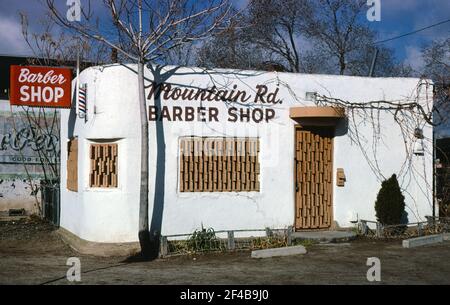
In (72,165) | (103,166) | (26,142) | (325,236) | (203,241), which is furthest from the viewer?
(26,142)

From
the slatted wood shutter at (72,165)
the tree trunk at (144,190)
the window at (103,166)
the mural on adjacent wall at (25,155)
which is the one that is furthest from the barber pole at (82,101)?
the mural on adjacent wall at (25,155)

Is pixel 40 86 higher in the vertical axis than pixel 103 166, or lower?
higher

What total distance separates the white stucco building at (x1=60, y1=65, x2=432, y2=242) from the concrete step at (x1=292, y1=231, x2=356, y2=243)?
37 cm

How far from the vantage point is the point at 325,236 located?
1289cm

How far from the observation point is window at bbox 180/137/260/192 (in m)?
12.8

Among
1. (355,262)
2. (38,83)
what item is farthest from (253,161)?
(38,83)

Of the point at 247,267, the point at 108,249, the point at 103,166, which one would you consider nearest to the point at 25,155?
the point at 103,166

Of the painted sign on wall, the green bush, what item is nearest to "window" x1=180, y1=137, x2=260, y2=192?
the painted sign on wall

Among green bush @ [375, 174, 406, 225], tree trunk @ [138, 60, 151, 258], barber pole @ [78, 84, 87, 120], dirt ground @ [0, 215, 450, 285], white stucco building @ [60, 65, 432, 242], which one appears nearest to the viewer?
dirt ground @ [0, 215, 450, 285]

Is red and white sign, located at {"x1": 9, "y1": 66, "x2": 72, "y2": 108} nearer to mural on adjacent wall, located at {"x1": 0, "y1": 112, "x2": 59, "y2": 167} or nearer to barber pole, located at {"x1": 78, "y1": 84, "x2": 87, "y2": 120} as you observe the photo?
barber pole, located at {"x1": 78, "y1": 84, "x2": 87, "y2": 120}

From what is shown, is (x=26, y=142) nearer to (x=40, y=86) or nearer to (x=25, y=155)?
(x=25, y=155)

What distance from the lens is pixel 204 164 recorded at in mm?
12906

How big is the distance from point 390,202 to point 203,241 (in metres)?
4.57
